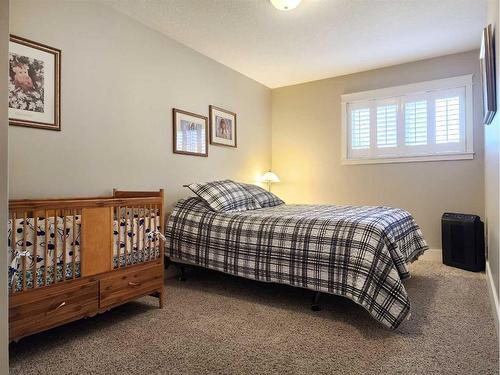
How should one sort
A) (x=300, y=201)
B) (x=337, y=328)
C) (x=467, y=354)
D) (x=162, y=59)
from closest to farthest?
(x=467, y=354) → (x=337, y=328) → (x=162, y=59) → (x=300, y=201)

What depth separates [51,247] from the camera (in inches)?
65.9

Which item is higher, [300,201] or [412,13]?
[412,13]

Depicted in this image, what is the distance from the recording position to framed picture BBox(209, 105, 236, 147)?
12.2 ft

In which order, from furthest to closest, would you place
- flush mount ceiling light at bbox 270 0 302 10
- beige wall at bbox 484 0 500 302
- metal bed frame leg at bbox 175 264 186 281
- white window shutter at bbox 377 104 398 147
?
white window shutter at bbox 377 104 398 147
metal bed frame leg at bbox 175 264 186 281
flush mount ceiling light at bbox 270 0 302 10
beige wall at bbox 484 0 500 302

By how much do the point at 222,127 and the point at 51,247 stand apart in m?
2.52

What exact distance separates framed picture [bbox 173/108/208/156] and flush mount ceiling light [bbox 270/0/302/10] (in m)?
1.38

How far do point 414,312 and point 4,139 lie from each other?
241cm

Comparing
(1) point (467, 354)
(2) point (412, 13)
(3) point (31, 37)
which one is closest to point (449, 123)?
(2) point (412, 13)

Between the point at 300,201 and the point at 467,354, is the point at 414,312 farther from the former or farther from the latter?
the point at 300,201

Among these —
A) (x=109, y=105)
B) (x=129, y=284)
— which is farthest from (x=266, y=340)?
(x=109, y=105)

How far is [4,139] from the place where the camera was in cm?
104

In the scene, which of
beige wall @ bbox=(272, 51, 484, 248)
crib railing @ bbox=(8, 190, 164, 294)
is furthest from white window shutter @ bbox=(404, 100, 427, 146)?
crib railing @ bbox=(8, 190, 164, 294)

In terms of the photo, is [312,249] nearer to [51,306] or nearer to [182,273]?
[182,273]

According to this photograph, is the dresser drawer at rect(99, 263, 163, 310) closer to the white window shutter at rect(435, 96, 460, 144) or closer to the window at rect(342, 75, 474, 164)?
the window at rect(342, 75, 474, 164)
